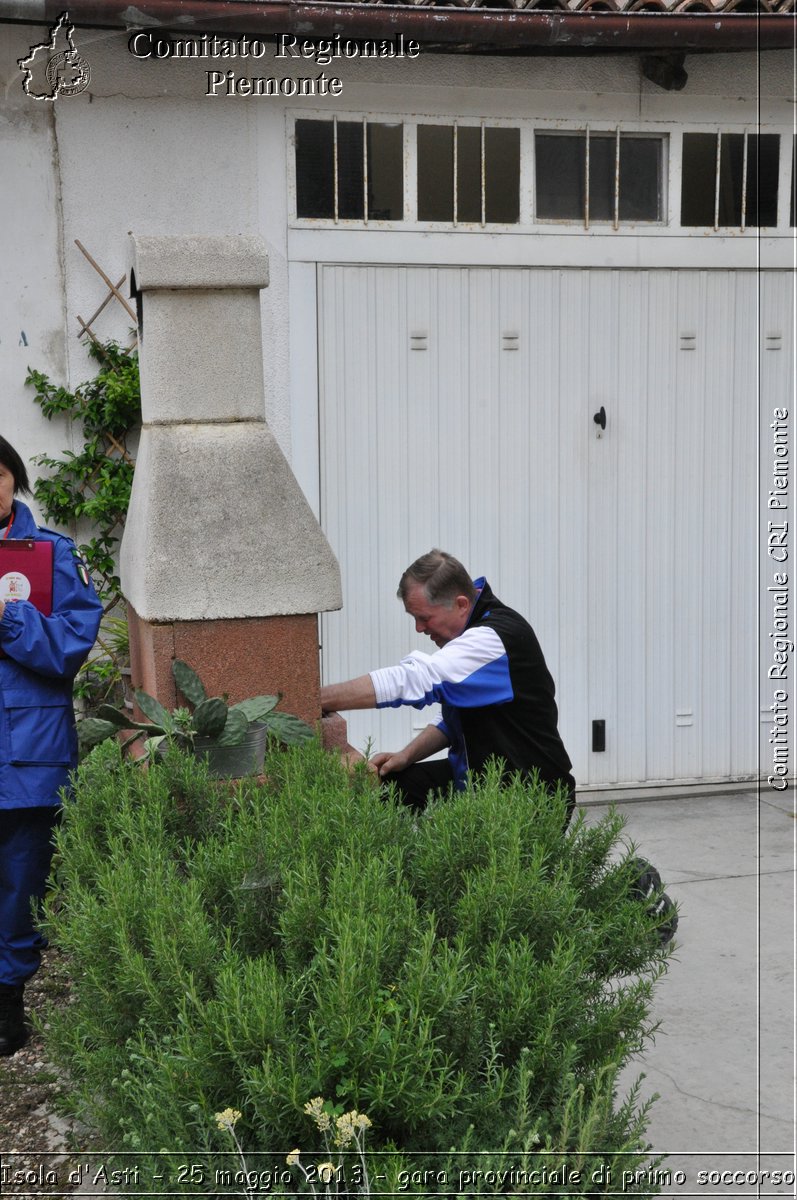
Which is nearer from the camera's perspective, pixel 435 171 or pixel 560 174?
pixel 435 171

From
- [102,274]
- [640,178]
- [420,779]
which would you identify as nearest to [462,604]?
[420,779]

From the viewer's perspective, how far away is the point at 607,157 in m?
6.67

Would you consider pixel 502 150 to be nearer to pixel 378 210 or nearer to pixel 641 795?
pixel 378 210

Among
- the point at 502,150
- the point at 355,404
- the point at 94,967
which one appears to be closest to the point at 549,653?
the point at 355,404

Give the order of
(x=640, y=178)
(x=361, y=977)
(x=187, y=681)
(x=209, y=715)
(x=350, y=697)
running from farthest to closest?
(x=640, y=178) → (x=350, y=697) → (x=187, y=681) → (x=209, y=715) → (x=361, y=977)

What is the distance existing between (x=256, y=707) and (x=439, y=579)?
96 cm

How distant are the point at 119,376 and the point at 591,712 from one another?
3.03 meters

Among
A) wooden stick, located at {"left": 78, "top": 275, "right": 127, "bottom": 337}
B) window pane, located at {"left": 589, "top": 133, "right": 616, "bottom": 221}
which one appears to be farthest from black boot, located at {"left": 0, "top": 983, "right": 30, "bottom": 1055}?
window pane, located at {"left": 589, "top": 133, "right": 616, "bottom": 221}

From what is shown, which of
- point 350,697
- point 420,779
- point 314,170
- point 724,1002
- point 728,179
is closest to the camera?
point 350,697

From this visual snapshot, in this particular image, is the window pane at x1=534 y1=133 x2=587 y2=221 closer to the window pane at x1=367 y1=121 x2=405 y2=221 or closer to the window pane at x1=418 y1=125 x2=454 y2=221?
the window pane at x1=418 y1=125 x2=454 y2=221

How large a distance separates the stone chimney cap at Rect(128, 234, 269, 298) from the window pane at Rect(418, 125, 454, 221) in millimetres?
2507

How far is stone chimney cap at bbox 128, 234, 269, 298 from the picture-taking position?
400 centimetres

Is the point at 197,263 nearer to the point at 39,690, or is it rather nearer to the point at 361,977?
the point at 39,690

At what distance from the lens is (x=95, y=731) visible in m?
3.79
